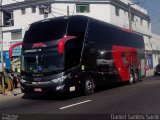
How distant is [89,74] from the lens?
55.6 feet

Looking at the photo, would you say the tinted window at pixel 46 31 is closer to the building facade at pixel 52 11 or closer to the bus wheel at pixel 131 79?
the bus wheel at pixel 131 79

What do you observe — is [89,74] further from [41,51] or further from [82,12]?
[82,12]

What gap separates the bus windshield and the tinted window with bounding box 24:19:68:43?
0.81 metres

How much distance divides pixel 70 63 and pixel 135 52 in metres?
10.8

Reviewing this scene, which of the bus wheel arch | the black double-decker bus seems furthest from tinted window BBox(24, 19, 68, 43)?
the bus wheel arch

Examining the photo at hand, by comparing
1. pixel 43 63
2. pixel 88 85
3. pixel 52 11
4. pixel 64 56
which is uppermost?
pixel 52 11

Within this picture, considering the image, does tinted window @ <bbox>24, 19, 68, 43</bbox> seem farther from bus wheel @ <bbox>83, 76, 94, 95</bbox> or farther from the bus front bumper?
bus wheel @ <bbox>83, 76, 94, 95</bbox>

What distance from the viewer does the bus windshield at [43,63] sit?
1497 centimetres

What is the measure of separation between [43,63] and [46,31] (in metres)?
1.58

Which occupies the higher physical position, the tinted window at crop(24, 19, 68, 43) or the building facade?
the building facade

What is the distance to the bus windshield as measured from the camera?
49.1 ft

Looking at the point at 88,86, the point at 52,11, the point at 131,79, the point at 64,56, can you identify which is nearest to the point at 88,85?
the point at 88,86

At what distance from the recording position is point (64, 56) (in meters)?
15.0

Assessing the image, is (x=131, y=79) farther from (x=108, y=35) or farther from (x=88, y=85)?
(x=88, y=85)
